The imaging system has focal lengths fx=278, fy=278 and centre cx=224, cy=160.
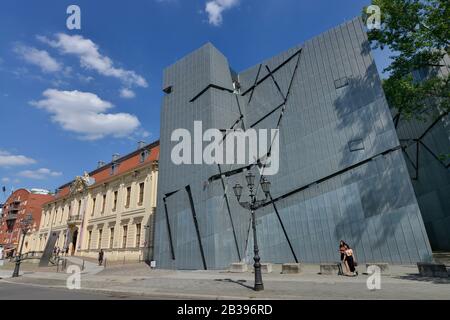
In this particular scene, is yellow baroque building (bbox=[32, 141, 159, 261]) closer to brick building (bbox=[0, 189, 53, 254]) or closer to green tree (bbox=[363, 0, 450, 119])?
green tree (bbox=[363, 0, 450, 119])

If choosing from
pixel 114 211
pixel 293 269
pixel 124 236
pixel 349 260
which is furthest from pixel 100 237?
pixel 349 260

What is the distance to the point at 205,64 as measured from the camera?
23938mm

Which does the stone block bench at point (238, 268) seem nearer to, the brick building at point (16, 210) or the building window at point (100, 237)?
the building window at point (100, 237)

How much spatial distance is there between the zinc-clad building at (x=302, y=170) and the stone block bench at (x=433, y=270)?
4383 millimetres

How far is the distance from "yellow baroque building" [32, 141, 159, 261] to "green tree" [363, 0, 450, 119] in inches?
891

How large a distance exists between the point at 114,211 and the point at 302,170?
80.2 ft

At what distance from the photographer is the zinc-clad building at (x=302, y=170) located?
16.0m

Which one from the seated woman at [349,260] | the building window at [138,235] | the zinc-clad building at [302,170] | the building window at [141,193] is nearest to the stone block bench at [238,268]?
the zinc-clad building at [302,170]

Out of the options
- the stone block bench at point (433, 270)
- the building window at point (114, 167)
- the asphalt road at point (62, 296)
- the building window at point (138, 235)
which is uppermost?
the building window at point (114, 167)

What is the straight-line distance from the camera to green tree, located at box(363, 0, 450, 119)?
14055 millimetres

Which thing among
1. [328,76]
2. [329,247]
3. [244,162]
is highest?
[328,76]
